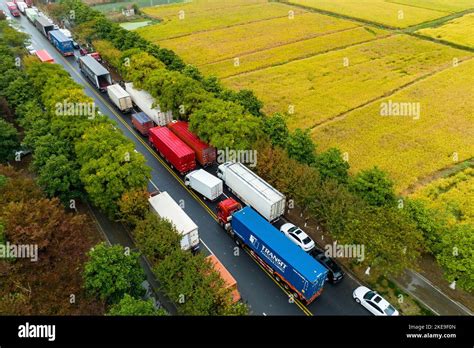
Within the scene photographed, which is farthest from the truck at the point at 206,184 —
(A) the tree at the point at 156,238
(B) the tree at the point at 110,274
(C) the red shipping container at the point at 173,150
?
(B) the tree at the point at 110,274

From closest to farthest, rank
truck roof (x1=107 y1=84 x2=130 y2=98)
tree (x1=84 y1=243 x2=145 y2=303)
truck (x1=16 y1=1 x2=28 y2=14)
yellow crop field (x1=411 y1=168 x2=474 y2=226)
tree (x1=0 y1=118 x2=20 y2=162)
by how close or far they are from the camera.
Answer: tree (x1=84 y1=243 x2=145 y2=303), yellow crop field (x1=411 y1=168 x2=474 y2=226), tree (x1=0 y1=118 x2=20 y2=162), truck roof (x1=107 y1=84 x2=130 y2=98), truck (x1=16 y1=1 x2=28 y2=14)

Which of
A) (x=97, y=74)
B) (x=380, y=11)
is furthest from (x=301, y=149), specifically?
(x=380, y=11)

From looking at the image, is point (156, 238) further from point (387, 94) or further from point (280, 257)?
point (387, 94)

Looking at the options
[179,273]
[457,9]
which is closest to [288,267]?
[179,273]

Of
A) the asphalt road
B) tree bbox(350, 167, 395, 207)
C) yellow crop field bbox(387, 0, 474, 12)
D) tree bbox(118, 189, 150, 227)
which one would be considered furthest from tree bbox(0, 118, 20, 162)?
yellow crop field bbox(387, 0, 474, 12)

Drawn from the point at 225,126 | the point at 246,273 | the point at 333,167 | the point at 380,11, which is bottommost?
the point at 246,273

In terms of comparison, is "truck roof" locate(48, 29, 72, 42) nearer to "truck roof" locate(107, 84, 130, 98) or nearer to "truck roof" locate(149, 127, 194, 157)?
"truck roof" locate(107, 84, 130, 98)
